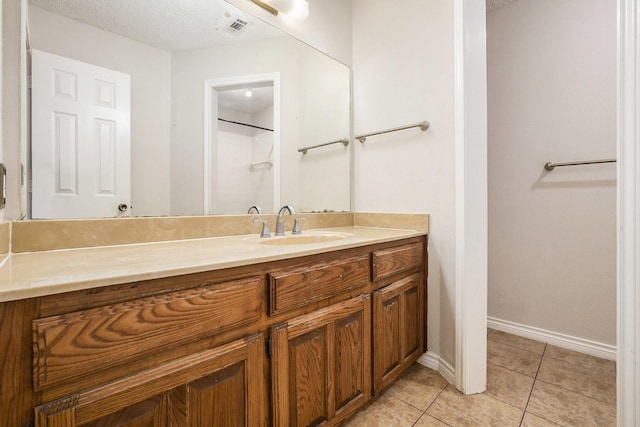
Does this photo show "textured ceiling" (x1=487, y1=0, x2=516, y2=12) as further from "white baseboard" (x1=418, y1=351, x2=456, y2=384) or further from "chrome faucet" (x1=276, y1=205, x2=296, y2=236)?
"white baseboard" (x1=418, y1=351, x2=456, y2=384)

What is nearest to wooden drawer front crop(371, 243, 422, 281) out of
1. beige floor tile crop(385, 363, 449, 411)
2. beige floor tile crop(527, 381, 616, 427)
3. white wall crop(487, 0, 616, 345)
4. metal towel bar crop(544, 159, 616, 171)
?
beige floor tile crop(385, 363, 449, 411)

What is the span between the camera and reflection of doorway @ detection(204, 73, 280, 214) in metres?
1.34

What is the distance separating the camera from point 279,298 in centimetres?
87

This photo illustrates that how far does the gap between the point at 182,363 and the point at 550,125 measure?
2442 mm

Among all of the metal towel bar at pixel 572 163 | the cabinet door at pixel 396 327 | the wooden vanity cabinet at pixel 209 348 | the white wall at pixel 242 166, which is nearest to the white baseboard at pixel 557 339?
the cabinet door at pixel 396 327

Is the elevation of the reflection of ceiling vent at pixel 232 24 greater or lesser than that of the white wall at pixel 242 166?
greater

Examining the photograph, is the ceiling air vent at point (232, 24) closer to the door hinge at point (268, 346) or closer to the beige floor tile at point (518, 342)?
the door hinge at point (268, 346)

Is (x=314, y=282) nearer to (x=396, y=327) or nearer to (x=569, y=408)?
(x=396, y=327)

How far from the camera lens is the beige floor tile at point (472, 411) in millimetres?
1195

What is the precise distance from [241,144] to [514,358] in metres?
2.04

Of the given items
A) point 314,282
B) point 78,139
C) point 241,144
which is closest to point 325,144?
point 241,144

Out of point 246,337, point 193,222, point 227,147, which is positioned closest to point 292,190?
point 227,147

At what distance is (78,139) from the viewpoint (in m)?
0.98

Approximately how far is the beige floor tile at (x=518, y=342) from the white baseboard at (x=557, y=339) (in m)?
0.04
